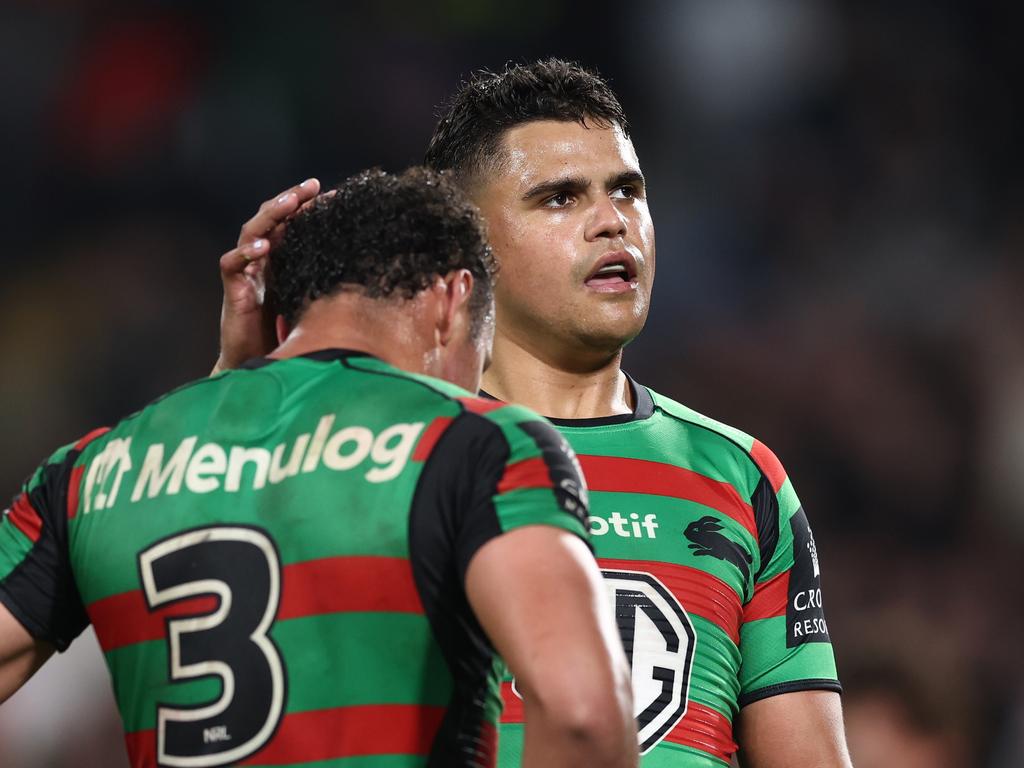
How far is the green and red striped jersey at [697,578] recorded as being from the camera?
2867 mm

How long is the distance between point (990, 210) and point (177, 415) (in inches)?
234

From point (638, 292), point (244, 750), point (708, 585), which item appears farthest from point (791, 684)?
point (244, 750)

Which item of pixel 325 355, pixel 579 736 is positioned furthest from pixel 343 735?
pixel 325 355

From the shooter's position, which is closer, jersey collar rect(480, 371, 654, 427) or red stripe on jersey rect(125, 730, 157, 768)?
red stripe on jersey rect(125, 730, 157, 768)

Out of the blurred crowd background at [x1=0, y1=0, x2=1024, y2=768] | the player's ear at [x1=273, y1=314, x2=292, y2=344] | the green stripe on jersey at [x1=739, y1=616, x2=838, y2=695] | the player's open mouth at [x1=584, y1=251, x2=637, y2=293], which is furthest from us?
the blurred crowd background at [x1=0, y1=0, x2=1024, y2=768]

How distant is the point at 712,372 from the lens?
6.76 m

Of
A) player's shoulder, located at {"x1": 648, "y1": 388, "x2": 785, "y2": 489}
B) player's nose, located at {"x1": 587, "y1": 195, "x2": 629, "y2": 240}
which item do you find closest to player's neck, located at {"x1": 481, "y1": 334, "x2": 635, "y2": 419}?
player's shoulder, located at {"x1": 648, "y1": 388, "x2": 785, "y2": 489}

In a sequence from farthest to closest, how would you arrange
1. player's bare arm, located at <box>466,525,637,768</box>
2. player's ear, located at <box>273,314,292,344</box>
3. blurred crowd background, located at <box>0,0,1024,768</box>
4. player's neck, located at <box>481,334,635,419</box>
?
1. blurred crowd background, located at <box>0,0,1024,768</box>
2. player's neck, located at <box>481,334,635,419</box>
3. player's ear, located at <box>273,314,292,344</box>
4. player's bare arm, located at <box>466,525,637,768</box>

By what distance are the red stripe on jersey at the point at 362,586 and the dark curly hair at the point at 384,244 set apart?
521 millimetres

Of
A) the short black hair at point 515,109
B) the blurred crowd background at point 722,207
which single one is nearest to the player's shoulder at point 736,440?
the short black hair at point 515,109

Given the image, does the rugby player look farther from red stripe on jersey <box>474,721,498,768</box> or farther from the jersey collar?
the jersey collar

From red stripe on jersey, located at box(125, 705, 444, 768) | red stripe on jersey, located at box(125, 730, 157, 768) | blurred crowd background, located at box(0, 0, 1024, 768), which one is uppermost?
blurred crowd background, located at box(0, 0, 1024, 768)

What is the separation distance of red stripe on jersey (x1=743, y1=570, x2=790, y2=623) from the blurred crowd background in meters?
2.87

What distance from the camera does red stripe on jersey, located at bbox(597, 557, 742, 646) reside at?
9.67 feet
